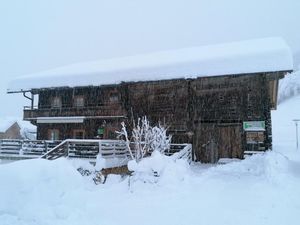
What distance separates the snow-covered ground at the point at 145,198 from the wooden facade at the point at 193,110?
7228 millimetres

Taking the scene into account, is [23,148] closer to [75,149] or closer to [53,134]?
[75,149]

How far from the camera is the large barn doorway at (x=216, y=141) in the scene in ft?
65.7

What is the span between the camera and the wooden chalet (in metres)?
19.2

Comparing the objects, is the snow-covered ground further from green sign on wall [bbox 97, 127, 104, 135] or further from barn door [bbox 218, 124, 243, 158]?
green sign on wall [bbox 97, 127, 104, 135]

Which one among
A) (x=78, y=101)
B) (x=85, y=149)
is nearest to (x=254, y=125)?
(x=85, y=149)

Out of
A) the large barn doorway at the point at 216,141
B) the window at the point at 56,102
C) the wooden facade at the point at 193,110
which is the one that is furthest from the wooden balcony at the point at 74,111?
the large barn doorway at the point at 216,141

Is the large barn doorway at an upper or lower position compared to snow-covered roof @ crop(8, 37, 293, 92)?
lower

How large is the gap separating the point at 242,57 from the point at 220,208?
1276 cm

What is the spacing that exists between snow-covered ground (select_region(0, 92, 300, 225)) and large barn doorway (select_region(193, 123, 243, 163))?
7.19 metres

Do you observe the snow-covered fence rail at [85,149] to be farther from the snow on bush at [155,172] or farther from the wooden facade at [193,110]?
the snow on bush at [155,172]

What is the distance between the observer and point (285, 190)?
10188mm

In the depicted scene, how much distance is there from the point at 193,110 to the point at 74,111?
330 inches

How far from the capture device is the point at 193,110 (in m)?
20.8

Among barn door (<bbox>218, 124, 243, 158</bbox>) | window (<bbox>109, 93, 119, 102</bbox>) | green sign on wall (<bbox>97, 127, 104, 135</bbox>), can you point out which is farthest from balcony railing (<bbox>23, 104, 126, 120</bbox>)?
barn door (<bbox>218, 124, 243, 158</bbox>)
